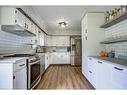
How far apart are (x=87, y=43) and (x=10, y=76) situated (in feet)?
9.37

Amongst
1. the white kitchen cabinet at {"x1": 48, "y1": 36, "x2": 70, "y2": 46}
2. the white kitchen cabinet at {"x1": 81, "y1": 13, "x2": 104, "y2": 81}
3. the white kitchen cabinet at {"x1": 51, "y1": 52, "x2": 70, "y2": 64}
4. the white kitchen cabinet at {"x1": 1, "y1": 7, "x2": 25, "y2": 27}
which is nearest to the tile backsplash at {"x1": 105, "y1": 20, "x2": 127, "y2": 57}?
the white kitchen cabinet at {"x1": 81, "y1": 13, "x2": 104, "y2": 81}

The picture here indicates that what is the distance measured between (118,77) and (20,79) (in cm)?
180

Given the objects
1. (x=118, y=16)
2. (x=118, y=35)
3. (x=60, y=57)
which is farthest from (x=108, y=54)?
(x=60, y=57)

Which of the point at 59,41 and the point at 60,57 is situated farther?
the point at 59,41

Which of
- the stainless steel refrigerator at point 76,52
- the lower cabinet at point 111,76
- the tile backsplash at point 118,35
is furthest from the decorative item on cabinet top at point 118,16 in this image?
the stainless steel refrigerator at point 76,52

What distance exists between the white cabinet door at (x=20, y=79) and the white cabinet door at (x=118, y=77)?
171 cm

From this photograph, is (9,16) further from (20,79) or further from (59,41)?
(59,41)

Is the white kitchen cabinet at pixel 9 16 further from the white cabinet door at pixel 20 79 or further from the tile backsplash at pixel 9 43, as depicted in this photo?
the white cabinet door at pixel 20 79

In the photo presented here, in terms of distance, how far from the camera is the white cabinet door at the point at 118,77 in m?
1.75

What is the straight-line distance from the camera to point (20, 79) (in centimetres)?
246

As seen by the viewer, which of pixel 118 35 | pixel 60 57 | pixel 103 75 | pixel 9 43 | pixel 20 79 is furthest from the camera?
pixel 60 57

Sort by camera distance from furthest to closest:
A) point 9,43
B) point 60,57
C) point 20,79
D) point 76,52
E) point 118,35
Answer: point 60,57, point 76,52, point 118,35, point 9,43, point 20,79

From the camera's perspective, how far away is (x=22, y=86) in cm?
260
